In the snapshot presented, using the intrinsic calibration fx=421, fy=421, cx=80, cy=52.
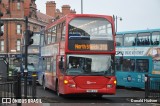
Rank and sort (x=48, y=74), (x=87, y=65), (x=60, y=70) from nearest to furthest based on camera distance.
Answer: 1. (x=87, y=65)
2. (x=60, y=70)
3. (x=48, y=74)

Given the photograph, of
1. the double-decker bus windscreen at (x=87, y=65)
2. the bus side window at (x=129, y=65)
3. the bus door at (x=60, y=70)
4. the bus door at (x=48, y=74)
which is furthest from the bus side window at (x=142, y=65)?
the double-decker bus windscreen at (x=87, y=65)

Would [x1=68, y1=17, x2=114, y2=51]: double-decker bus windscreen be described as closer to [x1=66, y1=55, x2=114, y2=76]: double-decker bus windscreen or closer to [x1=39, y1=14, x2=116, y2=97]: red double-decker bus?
[x1=39, y1=14, x2=116, y2=97]: red double-decker bus

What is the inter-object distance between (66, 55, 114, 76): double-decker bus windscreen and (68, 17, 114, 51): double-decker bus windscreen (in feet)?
1.25

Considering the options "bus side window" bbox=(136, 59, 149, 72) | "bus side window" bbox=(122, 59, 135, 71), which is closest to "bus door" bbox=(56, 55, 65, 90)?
"bus side window" bbox=(136, 59, 149, 72)

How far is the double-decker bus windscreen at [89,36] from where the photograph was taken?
64.0ft

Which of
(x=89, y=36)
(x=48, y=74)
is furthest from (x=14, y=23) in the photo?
(x=89, y=36)

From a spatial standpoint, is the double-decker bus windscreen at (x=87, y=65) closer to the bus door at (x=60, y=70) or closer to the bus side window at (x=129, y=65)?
the bus door at (x=60, y=70)

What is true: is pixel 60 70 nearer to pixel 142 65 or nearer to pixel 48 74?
pixel 48 74

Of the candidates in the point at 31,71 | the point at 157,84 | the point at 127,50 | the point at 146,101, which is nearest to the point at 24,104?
the point at 146,101

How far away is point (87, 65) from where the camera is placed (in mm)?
19516

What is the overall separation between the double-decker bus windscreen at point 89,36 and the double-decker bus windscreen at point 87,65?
1.25 ft

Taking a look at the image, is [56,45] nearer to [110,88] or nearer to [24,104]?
[110,88]

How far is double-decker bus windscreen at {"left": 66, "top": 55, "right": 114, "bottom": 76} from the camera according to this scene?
19.5 m

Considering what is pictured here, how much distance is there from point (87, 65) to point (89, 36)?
136 cm
